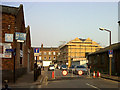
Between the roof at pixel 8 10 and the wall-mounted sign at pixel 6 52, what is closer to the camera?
the wall-mounted sign at pixel 6 52

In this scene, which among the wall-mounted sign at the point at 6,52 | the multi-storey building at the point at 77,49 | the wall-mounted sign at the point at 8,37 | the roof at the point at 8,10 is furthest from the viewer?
the multi-storey building at the point at 77,49

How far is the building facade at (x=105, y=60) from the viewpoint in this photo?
29.2 metres

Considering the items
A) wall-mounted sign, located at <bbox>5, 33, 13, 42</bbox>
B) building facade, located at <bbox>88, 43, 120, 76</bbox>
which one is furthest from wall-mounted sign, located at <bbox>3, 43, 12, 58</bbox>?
building facade, located at <bbox>88, 43, 120, 76</bbox>

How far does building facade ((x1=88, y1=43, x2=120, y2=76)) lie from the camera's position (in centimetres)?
2916

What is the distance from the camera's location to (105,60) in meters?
35.4

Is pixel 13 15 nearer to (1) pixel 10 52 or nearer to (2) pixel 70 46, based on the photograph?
(1) pixel 10 52

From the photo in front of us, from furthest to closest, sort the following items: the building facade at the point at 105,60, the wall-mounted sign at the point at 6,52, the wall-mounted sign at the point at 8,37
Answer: the building facade at the point at 105,60 < the wall-mounted sign at the point at 8,37 < the wall-mounted sign at the point at 6,52

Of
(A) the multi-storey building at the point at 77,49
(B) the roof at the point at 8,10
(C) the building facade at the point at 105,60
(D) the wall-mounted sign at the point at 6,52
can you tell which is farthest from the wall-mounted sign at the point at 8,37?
(A) the multi-storey building at the point at 77,49

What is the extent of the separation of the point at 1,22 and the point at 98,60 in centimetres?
2509

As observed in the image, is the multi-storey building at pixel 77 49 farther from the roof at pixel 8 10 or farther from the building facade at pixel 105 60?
the roof at pixel 8 10

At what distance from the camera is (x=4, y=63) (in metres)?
19.3

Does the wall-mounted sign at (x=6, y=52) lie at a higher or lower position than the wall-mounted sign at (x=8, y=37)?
lower

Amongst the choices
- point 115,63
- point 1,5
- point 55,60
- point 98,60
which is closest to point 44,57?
point 55,60

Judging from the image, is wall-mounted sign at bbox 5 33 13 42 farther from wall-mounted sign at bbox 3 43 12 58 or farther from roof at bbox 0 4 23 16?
roof at bbox 0 4 23 16
